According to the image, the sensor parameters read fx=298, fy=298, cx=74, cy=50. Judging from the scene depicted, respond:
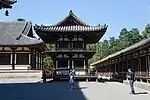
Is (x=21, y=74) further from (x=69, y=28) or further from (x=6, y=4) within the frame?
(x=6, y=4)

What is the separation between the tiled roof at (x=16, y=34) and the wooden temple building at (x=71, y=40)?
7706mm

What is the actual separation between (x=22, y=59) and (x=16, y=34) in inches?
193

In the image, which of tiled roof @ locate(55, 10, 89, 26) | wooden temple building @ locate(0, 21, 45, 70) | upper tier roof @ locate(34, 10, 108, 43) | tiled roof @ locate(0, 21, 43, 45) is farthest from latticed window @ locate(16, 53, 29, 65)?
tiled roof @ locate(55, 10, 89, 26)

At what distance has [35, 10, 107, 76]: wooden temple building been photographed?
36.6 metres

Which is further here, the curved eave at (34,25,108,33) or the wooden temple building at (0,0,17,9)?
the curved eave at (34,25,108,33)

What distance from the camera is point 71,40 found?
37.7 m

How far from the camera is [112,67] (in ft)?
207

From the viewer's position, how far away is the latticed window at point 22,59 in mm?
45375

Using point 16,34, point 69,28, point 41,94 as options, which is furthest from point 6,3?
point 16,34

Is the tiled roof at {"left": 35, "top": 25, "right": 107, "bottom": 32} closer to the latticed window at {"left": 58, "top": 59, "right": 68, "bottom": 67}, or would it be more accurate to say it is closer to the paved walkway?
the latticed window at {"left": 58, "top": 59, "right": 68, "bottom": 67}

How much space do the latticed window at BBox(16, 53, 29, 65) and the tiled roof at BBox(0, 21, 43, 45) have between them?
2159 mm

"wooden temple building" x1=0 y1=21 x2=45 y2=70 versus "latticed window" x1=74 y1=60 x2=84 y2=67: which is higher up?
"wooden temple building" x1=0 y1=21 x2=45 y2=70

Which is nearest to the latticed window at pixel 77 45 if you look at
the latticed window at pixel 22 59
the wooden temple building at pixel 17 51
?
the wooden temple building at pixel 17 51

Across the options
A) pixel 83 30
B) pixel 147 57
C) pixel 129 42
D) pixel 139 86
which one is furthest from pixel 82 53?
pixel 129 42
